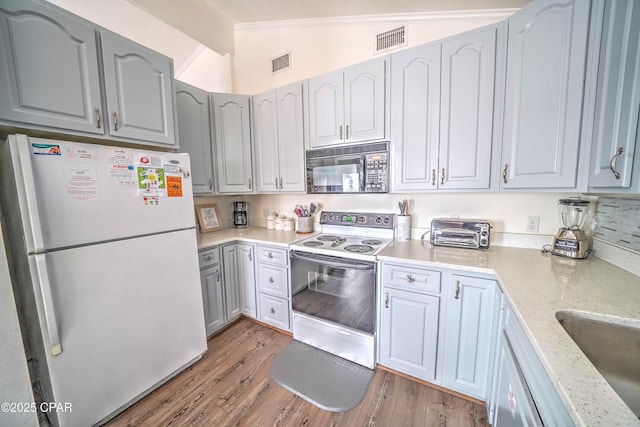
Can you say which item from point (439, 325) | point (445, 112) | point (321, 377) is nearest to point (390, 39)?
point (445, 112)

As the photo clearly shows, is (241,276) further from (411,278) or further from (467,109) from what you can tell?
(467,109)

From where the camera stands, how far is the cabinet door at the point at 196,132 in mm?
2092

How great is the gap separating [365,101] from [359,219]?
1.02 m

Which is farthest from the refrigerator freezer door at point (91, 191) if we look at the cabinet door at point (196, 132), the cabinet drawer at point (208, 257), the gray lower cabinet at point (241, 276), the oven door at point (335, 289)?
the oven door at point (335, 289)

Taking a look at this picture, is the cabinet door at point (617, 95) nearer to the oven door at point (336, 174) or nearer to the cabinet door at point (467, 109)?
the cabinet door at point (467, 109)

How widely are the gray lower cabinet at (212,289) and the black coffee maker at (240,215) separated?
0.70 m

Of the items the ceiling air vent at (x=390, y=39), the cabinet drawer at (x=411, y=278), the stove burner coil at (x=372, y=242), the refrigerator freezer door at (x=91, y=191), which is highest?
the ceiling air vent at (x=390, y=39)

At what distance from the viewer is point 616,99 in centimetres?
100

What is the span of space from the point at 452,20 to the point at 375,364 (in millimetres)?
2752

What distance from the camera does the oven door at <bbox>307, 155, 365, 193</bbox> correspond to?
192 cm

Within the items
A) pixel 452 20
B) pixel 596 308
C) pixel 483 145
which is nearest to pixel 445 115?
pixel 483 145

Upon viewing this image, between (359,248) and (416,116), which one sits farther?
(359,248)

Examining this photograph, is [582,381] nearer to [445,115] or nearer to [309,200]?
[445,115]

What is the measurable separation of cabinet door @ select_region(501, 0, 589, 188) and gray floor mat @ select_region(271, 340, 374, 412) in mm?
1699
